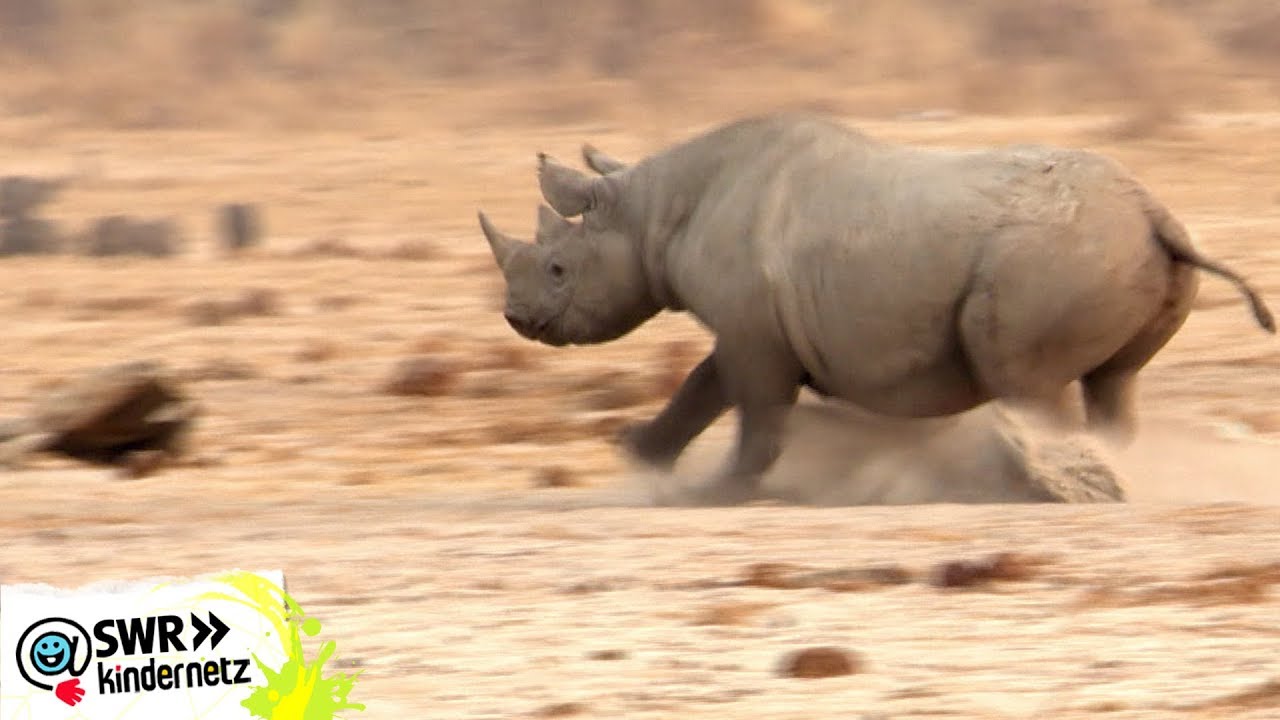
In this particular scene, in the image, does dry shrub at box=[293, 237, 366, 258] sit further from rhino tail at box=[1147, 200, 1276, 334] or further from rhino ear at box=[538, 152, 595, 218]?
rhino tail at box=[1147, 200, 1276, 334]

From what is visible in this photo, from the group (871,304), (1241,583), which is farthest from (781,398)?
(1241,583)

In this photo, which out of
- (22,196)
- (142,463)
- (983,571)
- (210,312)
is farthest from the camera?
(22,196)

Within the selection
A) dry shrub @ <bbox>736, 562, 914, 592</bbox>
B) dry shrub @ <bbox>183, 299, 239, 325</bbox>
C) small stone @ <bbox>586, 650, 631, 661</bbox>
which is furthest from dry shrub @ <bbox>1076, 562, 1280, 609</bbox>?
dry shrub @ <bbox>183, 299, 239, 325</bbox>

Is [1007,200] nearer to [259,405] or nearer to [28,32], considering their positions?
[259,405]

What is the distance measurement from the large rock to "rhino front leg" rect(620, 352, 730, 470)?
98 mm

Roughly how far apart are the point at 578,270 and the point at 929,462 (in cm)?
153

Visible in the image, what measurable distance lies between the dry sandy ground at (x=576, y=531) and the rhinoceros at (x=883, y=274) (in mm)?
426

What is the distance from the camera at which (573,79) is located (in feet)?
112

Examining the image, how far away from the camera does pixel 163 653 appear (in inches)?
163

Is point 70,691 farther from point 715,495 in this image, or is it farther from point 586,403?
point 586,403

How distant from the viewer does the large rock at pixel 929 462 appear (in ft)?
30.9

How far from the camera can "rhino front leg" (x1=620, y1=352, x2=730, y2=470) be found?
10.4 m

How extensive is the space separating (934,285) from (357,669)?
3095mm

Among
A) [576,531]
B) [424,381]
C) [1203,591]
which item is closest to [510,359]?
[424,381]
